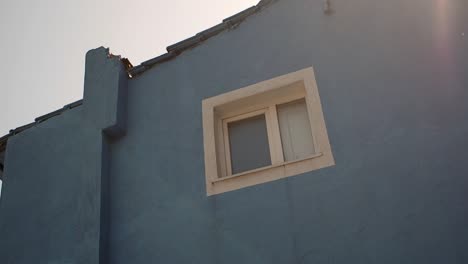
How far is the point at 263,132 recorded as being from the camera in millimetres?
7469

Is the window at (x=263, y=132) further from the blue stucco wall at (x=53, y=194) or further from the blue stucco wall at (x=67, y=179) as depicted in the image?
the blue stucco wall at (x=53, y=194)

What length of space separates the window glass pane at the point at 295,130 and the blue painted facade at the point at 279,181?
19.0 inches

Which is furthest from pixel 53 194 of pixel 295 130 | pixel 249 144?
pixel 295 130

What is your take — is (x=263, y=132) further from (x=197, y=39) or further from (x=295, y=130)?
(x=197, y=39)

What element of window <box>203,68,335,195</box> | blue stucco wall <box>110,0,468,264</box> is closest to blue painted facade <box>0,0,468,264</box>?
blue stucco wall <box>110,0,468,264</box>

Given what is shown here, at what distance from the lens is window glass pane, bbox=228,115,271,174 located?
7246mm

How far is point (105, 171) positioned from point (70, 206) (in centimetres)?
70

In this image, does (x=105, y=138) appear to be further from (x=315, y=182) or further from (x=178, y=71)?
(x=315, y=182)

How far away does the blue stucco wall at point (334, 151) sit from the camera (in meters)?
5.91

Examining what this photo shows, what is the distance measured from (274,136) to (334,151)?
1.03 meters

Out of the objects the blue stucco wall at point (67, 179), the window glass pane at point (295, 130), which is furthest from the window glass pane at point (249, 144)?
the blue stucco wall at point (67, 179)

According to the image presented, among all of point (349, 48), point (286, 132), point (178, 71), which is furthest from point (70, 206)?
point (349, 48)

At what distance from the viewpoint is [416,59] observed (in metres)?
6.76

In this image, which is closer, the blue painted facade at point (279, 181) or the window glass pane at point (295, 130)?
the blue painted facade at point (279, 181)
